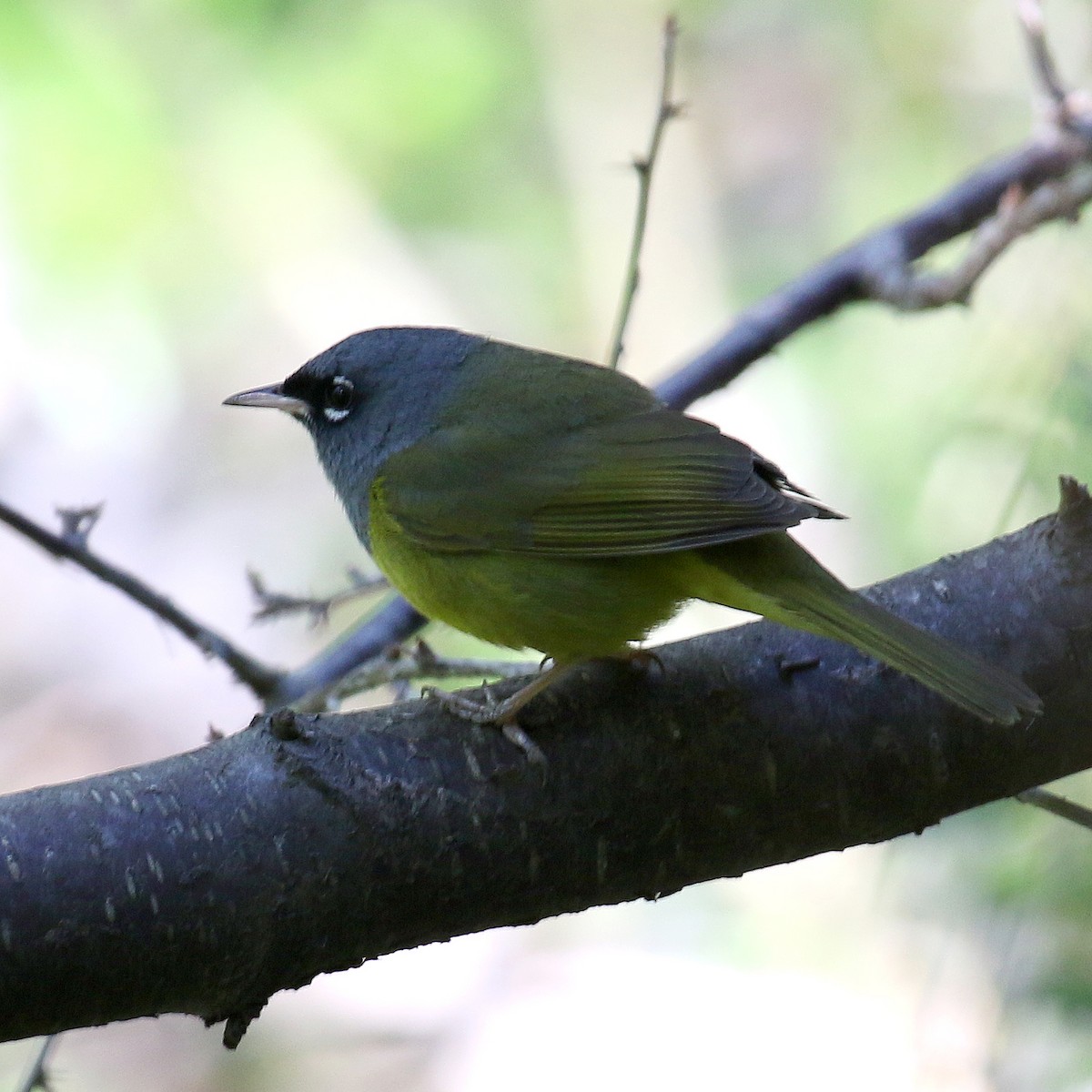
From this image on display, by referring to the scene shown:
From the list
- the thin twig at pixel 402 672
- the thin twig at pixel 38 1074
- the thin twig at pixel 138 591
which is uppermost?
the thin twig at pixel 138 591

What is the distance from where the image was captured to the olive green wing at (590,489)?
3135 mm

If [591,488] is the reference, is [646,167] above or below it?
above

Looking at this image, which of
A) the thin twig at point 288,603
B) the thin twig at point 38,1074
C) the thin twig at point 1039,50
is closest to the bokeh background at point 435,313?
the thin twig at point 1039,50

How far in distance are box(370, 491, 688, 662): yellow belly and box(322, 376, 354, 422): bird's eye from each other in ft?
2.60

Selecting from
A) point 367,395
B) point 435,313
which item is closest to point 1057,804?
point 367,395

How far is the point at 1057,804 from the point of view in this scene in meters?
2.83

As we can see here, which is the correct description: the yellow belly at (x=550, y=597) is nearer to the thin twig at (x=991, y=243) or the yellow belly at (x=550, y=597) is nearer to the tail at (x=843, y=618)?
the tail at (x=843, y=618)

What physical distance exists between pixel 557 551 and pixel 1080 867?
4.57 ft

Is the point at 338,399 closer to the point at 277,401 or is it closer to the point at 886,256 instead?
the point at 277,401

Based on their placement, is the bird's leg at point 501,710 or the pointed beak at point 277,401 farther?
the pointed beak at point 277,401

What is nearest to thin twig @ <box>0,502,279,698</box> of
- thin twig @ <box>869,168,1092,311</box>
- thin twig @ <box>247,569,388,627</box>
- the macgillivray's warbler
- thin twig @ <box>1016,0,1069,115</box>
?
thin twig @ <box>247,569,388,627</box>

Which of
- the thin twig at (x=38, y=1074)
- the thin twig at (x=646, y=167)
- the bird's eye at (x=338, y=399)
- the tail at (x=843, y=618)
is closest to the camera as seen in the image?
the tail at (x=843, y=618)

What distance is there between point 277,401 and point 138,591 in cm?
99

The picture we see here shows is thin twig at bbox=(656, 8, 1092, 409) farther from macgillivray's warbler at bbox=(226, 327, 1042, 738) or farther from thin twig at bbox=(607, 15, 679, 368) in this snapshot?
macgillivray's warbler at bbox=(226, 327, 1042, 738)
